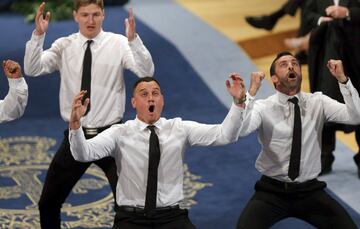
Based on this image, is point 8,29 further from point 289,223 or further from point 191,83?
point 289,223

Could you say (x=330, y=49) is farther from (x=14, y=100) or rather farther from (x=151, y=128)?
(x=14, y=100)

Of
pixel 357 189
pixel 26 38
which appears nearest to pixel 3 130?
pixel 26 38

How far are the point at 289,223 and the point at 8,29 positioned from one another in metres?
5.32

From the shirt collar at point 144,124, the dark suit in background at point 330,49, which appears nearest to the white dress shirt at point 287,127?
the shirt collar at point 144,124

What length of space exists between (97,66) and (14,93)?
74 cm

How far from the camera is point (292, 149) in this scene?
6496 mm

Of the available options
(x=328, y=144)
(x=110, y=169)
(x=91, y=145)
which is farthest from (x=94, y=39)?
(x=328, y=144)

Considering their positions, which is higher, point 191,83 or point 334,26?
point 334,26

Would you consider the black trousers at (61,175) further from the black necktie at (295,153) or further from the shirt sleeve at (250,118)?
the black necktie at (295,153)

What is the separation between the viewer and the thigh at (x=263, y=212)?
21.0ft

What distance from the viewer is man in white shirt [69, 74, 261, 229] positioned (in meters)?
6.17

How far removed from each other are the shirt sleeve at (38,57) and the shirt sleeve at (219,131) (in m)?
1.12

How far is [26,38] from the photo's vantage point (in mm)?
11320

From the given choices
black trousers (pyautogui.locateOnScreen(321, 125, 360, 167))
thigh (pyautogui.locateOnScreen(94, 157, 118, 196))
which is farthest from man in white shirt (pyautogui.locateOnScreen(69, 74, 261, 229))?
black trousers (pyautogui.locateOnScreen(321, 125, 360, 167))
